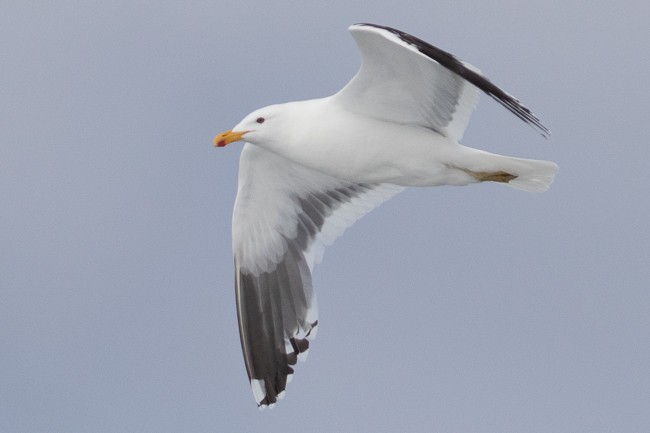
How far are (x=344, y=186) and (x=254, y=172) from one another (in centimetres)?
85

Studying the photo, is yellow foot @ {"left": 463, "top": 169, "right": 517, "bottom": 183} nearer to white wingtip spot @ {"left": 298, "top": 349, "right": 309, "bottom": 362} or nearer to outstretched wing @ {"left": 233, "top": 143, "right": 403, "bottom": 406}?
outstretched wing @ {"left": 233, "top": 143, "right": 403, "bottom": 406}

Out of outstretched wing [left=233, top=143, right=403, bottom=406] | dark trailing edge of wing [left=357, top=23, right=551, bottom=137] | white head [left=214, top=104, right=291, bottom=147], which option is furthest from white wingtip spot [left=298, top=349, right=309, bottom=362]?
dark trailing edge of wing [left=357, top=23, right=551, bottom=137]

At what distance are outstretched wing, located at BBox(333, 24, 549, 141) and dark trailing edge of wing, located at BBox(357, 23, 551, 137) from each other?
0.9 inches

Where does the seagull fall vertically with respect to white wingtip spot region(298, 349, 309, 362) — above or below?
above

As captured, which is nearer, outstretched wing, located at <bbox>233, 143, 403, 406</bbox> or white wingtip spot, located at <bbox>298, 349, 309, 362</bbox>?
outstretched wing, located at <bbox>233, 143, 403, 406</bbox>

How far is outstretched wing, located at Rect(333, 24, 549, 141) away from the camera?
9.85 m

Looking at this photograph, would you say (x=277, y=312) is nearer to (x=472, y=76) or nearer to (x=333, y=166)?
(x=333, y=166)

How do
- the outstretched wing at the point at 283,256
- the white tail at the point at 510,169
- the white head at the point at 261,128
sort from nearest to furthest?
1. the white tail at the point at 510,169
2. the white head at the point at 261,128
3. the outstretched wing at the point at 283,256

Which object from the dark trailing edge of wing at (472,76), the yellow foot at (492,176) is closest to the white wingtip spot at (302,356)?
the yellow foot at (492,176)

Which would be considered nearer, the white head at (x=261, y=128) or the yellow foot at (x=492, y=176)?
the yellow foot at (x=492, y=176)

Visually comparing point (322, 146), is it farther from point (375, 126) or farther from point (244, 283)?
point (244, 283)

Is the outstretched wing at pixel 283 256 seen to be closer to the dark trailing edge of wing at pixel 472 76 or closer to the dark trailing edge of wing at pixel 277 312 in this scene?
the dark trailing edge of wing at pixel 277 312

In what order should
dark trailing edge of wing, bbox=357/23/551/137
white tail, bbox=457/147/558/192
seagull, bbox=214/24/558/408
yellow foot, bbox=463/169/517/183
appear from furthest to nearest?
1. yellow foot, bbox=463/169/517/183
2. white tail, bbox=457/147/558/192
3. seagull, bbox=214/24/558/408
4. dark trailing edge of wing, bbox=357/23/551/137

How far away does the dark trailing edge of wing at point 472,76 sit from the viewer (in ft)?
29.5
